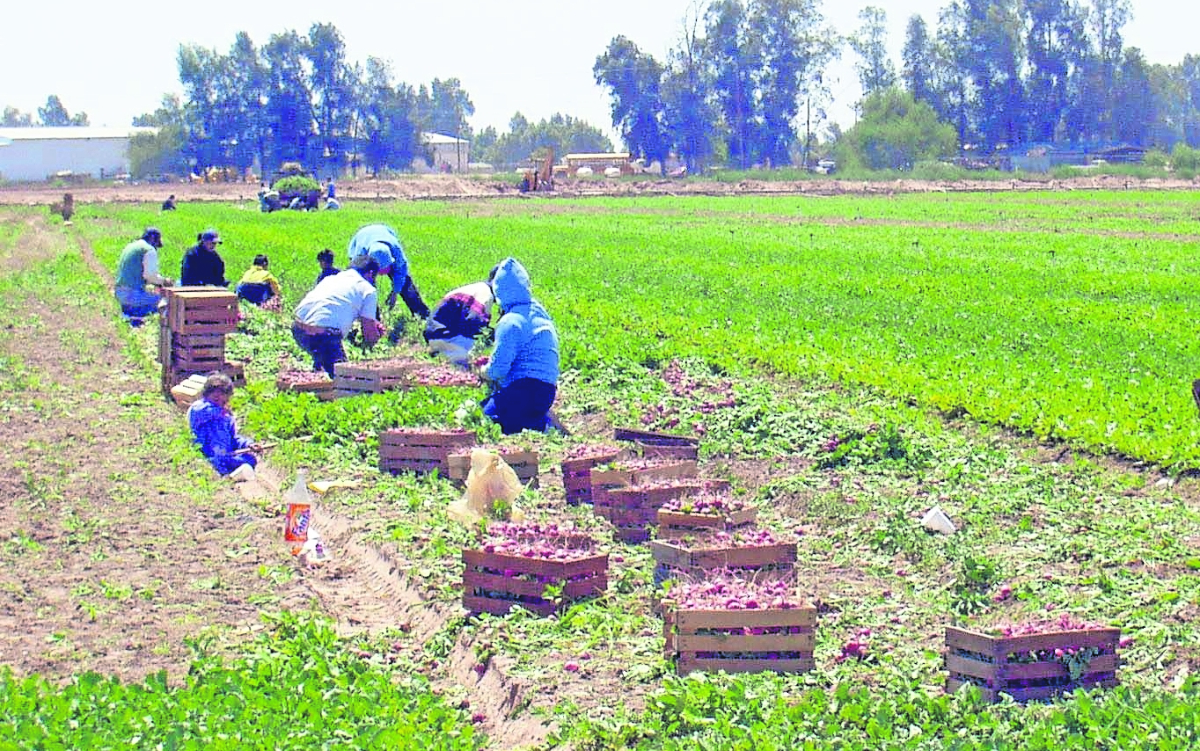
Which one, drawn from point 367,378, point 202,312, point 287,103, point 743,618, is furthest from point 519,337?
point 287,103

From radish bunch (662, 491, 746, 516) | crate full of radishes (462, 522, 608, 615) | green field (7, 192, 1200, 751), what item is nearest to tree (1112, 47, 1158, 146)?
green field (7, 192, 1200, 751)

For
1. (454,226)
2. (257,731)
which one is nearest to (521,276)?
(257,731)

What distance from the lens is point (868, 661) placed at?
7.62m

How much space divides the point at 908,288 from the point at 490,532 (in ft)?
56.3

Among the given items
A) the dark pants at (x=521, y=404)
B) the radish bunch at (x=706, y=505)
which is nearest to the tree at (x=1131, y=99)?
the dark pants at (x=521, y=404)

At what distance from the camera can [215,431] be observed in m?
11.8

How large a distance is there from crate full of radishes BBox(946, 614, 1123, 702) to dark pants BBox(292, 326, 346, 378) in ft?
32.5

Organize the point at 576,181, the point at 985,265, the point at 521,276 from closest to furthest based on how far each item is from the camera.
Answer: the point at 521,276
the point at 985,265
the point at 576,181

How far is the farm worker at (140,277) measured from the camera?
21203mm

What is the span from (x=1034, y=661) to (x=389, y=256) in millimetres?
12427

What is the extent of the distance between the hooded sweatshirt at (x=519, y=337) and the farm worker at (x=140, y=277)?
940 cm

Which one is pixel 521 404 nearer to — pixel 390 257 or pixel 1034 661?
pixel 390 257

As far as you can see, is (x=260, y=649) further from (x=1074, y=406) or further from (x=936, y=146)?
(x=936, y=146)

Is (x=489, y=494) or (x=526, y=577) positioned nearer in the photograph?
(x=526, y=577)
